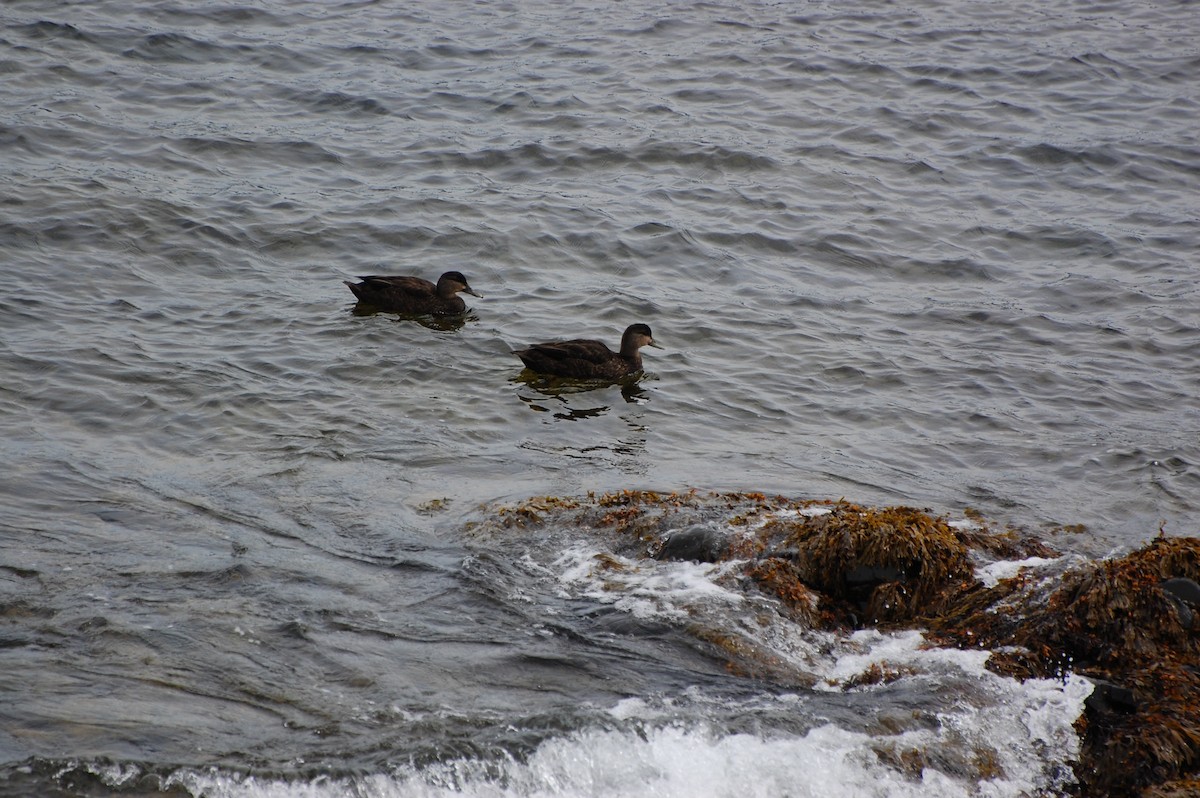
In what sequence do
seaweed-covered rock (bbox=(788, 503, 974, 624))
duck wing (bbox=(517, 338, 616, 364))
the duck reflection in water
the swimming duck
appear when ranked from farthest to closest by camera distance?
1. the swimming duck
2. duck wing (bbox=(517, 338, 616, 364))
3. the duck reflection in water
4. seaweed-covered rock (bbox=(788, 503, 974, 624))

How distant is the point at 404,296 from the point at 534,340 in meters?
1.27

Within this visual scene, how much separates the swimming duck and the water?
0.93 ft

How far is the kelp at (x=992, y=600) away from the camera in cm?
451

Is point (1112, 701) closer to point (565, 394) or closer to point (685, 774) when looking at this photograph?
point (685, 774)

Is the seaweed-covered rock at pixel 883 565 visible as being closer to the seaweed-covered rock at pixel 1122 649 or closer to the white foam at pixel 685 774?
the seaweed-covered rock at pixel 1122 649

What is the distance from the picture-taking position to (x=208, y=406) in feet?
27.9

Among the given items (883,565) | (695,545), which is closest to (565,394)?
(695,545)

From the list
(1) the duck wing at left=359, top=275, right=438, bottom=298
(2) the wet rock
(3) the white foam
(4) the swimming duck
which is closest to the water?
(3) the white foam

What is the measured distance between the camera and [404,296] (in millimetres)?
10930

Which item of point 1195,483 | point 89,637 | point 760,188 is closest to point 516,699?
point 89,637

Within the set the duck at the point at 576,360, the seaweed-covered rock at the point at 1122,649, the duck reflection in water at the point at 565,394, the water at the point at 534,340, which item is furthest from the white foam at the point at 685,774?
the duck at the point at 576,360

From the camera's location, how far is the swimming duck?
1093 centimetres

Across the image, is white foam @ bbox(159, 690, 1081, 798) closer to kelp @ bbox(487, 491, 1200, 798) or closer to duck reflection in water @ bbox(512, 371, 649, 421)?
kelp @ bbox(487, 491, 1200, 798)

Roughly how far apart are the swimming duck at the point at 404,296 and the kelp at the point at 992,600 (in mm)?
4424
